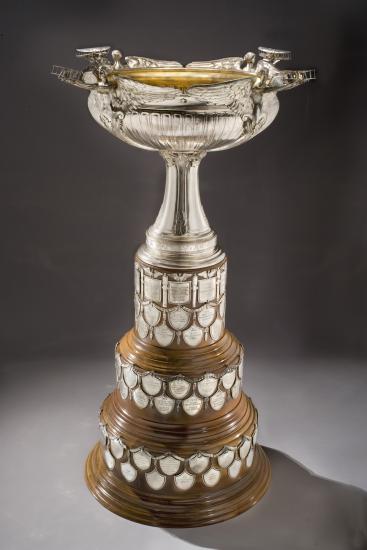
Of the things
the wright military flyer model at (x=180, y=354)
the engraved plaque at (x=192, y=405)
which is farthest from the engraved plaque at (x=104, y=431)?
the engraved plaque at (x=192, y=405)

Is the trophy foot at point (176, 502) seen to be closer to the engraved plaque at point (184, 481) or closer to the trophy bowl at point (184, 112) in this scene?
the engraved plaque at point (184, 481)

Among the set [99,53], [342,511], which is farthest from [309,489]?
[99,53]

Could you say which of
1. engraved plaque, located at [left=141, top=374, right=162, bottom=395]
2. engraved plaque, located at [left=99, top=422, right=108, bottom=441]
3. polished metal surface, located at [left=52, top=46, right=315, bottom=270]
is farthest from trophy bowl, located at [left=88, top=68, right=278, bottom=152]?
engraved plaque, located at [left=99, top=422, right=108, bottom=441]

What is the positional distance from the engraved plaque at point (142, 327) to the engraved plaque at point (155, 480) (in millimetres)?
315

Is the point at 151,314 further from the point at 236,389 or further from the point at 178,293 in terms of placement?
the point at 236,389

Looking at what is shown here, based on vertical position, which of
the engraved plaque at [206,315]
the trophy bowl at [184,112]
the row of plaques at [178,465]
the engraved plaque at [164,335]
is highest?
the trophy bowl at [184,112]

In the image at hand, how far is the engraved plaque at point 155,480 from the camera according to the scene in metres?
1.85

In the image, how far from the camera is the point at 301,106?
2463 mm

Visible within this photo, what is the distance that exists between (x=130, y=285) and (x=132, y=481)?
0.88m

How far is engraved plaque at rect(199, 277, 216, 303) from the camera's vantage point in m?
1.77

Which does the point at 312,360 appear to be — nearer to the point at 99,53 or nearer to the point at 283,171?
the point at 283,171

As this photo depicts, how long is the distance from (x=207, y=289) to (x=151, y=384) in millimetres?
252

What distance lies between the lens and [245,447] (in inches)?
75.7

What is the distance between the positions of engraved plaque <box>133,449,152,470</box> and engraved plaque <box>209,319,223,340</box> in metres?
0.31
